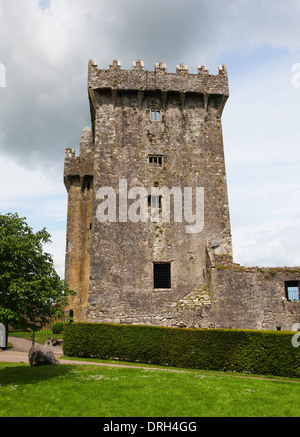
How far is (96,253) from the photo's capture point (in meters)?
22.7

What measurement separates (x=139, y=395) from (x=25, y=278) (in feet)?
19.1

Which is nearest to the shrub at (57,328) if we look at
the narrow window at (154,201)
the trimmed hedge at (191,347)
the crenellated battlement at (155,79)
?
the trimmed hedge at (191,347)

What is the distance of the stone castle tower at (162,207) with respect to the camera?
21.6 metres

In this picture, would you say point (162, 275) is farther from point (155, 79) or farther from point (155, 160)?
point (155, 79)

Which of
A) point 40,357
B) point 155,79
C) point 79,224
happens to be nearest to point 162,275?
point 40,357

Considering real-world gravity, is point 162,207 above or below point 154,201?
below

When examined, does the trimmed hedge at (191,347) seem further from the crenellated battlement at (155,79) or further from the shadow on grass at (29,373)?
the crenellated battlement at (155,79)

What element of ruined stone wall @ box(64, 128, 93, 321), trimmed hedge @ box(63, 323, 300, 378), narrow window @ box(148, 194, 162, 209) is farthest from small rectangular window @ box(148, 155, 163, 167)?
trimmed hedge @ box(63, 323, 300, 378)

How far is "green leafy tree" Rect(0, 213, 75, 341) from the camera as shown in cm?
1239

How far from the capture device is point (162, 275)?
23047 millimetres

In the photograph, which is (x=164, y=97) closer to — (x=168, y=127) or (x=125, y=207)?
(x=168, y=127)

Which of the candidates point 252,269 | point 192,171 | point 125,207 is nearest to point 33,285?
point 125,207

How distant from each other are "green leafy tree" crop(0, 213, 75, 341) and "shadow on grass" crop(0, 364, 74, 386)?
1.85 m

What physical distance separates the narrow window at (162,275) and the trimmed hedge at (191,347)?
4620mm
